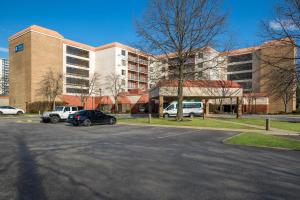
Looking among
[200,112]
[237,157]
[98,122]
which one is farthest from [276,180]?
[200,112]

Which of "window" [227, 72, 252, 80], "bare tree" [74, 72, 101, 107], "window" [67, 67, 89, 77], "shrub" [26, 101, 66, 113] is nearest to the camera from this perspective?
"shrub" [26, 101, 66, 113]

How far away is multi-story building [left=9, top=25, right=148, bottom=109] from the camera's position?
55.7 meters

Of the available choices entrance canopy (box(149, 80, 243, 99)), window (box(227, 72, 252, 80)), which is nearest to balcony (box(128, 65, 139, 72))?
window (box(227, 72, 252, 80))

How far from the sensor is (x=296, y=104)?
6831cm

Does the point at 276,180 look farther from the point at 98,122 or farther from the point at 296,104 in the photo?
the point at 296,104

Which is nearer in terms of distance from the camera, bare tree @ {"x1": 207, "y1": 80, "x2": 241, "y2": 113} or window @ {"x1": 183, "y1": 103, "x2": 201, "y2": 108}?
bare tree @ {"x1": 207, "y1": 80, "x2": 241, "y2": 113}

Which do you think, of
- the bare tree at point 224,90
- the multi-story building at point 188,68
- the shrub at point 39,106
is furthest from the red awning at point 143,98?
the multi-story building at point 188,68

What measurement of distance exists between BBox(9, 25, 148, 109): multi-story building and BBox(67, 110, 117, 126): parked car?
30.2 meters

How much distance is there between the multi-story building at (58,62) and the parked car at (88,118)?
30.2 meters

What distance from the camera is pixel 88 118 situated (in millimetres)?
21250

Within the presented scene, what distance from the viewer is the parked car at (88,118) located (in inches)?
818

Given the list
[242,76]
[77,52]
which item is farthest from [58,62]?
[242,76]

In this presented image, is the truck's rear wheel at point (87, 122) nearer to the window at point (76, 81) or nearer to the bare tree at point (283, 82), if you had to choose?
the bare tree at point (283, 82)

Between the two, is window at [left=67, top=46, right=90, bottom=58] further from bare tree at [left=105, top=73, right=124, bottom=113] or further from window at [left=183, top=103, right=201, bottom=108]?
window at [left=183, top=103, right=201, bottom=108]
